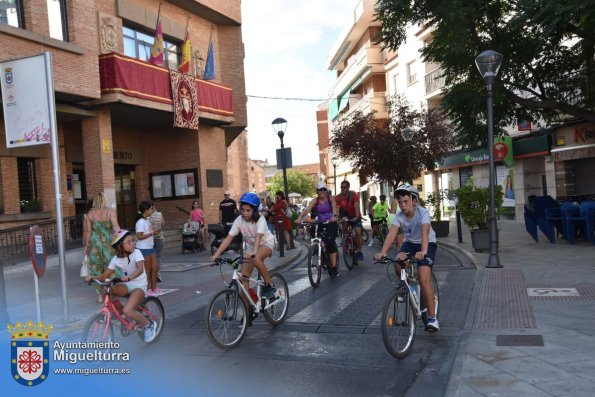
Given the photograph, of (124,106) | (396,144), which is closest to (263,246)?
(124,106)

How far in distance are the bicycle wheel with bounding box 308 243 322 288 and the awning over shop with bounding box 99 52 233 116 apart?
31.2 ft

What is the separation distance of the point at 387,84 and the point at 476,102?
26.7m

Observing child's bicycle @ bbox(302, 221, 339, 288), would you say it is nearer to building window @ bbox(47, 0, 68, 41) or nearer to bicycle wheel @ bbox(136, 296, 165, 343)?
bicycle wheel @ bbox(136, 296, 165, 343)

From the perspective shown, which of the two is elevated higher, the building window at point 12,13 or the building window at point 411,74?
the building window at point 411,74

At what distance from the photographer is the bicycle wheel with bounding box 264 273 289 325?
22.4ft

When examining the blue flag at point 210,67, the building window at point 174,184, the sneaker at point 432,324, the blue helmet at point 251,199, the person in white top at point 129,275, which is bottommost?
the sneaker at point 432,324

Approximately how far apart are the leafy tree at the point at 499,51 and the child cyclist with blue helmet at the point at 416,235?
7.85m

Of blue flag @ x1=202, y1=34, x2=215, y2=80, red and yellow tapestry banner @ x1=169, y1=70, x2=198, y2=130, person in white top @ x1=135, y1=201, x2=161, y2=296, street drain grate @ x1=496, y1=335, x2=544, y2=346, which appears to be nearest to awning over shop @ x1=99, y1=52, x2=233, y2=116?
red and yellow tapestry banner @ x1=169, y1=70, x2=198, y2=130

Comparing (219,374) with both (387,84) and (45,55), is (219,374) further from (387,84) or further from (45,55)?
(387,84)

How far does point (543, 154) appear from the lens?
2269 cm

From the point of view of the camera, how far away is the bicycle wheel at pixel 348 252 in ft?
37.8

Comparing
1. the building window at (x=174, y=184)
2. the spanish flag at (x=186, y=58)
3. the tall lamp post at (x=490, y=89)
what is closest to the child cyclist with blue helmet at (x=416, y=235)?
the tall lamp post at (x=490, y=89)

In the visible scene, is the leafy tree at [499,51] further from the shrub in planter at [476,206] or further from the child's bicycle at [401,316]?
the child's bicycle at [401,316]

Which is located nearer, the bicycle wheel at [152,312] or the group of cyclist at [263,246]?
the group of cyclist at [263,246]
